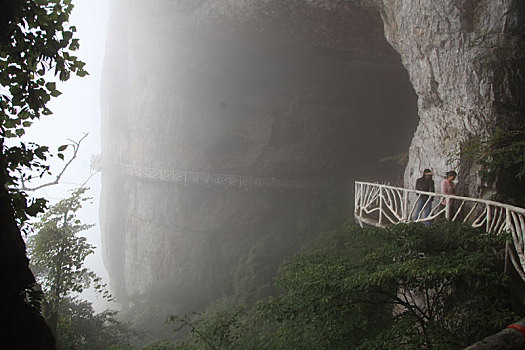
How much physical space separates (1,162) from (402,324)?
13.2ft

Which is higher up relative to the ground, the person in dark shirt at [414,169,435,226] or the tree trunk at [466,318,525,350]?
the person in dark shirt at [414,169,435,226]

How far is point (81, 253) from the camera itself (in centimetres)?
891

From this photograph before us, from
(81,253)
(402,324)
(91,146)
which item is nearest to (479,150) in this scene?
(402,324)

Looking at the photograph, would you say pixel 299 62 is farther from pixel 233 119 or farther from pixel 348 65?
pixel 233 119

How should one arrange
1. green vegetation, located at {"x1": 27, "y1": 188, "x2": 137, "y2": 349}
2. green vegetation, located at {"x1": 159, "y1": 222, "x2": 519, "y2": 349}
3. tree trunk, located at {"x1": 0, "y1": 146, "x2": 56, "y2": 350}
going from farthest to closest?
green vegetation, located at {"x1": 27, "y1": 188, "x2": 137, "y2": 349} < green vegetation, located at {"x1": 159, "y1": 222, "x2": 519, "y2": 349} < tree trunk, located at {"x1": 0, "y1": 146, "x2": 56, "y2": 350}

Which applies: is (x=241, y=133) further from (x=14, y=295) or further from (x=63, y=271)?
(x=14, y=295)

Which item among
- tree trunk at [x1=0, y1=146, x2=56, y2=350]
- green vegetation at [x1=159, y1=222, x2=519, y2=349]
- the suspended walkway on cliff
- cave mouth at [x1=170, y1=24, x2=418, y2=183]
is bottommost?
green vegetation at [x1=159, y1=222, x2=519, y2=349]

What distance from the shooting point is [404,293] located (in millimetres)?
3863

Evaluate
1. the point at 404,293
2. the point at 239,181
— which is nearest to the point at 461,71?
the point at 404,293

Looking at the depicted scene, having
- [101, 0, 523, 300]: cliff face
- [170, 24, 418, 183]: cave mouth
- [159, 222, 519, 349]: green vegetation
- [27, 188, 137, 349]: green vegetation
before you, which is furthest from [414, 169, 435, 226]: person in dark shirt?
[170, 24, 418, 183]: cave mouth

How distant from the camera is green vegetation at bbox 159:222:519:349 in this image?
332 centimetres

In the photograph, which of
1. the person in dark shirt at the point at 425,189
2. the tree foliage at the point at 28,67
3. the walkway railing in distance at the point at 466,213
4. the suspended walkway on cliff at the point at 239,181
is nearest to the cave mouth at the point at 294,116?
the suspended walkway on cliff at the point at 239,181

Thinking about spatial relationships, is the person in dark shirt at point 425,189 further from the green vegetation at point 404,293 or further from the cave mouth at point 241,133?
the cave mouth at point 241,133

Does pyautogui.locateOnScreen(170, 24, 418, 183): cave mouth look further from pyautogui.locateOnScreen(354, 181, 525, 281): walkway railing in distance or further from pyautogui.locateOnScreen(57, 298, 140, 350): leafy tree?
pyautogui.locateOnScreen(57, 298, 140, 350): leafy tree
